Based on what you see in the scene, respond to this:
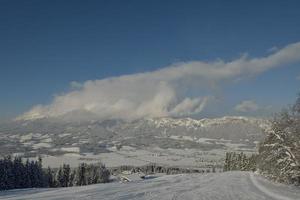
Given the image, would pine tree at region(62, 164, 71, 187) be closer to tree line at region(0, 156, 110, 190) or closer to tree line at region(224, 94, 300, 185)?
tree line at region(0, 156, 110, 190)

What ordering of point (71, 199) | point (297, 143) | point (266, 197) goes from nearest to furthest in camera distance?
point (71, 199)
point (266, 197)
point (297, 143)

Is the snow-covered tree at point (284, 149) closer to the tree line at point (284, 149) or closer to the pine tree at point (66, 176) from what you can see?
the tree line at point (284, 149)

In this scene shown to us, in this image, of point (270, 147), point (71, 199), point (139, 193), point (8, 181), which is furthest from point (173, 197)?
point (8, 181)

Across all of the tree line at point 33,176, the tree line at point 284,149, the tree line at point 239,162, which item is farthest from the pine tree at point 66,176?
the tree line at point 284,149

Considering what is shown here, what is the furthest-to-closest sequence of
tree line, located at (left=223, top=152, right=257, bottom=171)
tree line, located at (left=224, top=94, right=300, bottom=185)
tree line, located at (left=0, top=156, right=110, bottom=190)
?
tree line, located at (left=223, top=152, right=257, bottom=171) → tree line, located at (left=0, top=156, right=110, bottom=190) → tree line, located at (left=224, top=94, right=300, bottom=185)

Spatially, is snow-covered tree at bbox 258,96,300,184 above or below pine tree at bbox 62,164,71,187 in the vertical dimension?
above

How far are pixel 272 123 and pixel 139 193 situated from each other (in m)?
29.3

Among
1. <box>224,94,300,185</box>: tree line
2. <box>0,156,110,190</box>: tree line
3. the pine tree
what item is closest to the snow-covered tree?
<box>224,94,300,185</box>: tree line

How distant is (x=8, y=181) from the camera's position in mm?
92938

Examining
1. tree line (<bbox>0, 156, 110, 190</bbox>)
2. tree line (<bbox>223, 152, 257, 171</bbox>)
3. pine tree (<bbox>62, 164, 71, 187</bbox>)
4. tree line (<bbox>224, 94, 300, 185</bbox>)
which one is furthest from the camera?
tree line (<bbox>223, 152, 257, 171</bbox>)

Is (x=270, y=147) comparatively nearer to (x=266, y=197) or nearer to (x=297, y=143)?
(x=297, y=143)

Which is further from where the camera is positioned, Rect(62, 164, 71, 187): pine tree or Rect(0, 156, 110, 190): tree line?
Rect(62, 164, 71, 187): pine tree

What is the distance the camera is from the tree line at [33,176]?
307 ft

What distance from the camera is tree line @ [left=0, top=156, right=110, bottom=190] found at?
9362 cm
